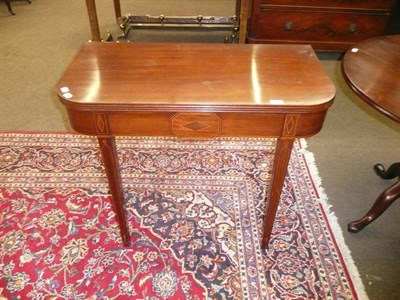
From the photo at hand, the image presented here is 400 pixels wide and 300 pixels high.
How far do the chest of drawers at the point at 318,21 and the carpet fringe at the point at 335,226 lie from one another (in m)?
1.24

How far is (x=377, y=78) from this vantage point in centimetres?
113

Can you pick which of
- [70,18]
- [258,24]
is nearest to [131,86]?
[258,24]

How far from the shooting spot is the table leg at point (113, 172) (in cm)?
108

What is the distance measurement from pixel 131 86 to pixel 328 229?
119 centimetres

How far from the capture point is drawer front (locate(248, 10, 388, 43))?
8.89ft

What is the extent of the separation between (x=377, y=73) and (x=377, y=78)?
0.04 m

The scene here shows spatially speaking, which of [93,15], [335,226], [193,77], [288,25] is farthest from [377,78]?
[93,15]

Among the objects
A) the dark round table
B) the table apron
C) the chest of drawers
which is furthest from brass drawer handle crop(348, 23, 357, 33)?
the table apron

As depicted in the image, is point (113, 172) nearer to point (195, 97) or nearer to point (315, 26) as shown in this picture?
point (195, 97)

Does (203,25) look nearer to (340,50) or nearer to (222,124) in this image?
(340,50)

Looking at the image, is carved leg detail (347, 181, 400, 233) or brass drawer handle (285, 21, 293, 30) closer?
carved leg detail (347, 181, 400, 233)

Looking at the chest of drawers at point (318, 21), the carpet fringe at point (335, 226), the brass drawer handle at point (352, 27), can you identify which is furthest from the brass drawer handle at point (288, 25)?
the carpet fringe at point (335, 226)

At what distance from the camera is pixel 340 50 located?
2.89 meters

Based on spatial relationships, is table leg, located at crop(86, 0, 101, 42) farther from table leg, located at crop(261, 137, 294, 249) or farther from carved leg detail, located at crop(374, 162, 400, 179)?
carved leg detail, located at crop(374, 162, 400, 179)
